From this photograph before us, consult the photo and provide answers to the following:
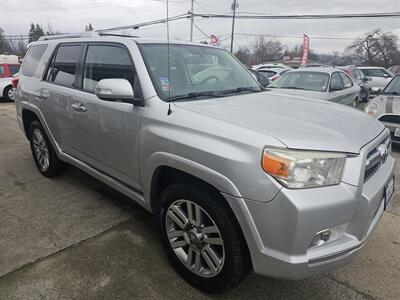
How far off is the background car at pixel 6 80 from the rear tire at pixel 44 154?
34.1ft

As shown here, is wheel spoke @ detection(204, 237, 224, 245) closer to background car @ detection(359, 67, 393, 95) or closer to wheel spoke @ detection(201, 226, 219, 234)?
wheel spoke @ detection(201, 226, 219, 234)

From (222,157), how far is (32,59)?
3668mm

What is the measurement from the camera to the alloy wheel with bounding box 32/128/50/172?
14.7 feet

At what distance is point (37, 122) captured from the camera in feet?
14.6

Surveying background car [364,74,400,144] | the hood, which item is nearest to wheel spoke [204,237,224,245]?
the hood

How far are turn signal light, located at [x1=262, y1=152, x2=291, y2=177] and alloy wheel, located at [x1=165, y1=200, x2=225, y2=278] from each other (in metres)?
0.56

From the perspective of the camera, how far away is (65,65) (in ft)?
12.4

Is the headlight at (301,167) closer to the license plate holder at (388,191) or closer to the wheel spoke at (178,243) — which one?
the license plate holder at (388,191)

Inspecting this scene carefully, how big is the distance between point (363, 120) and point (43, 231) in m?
3.00

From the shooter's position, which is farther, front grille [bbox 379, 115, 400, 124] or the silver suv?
front grille [bbox 379, 115, 400, 124]

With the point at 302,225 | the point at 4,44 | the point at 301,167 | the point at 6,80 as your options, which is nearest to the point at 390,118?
the point at 301,167

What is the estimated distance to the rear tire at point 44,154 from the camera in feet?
14.4

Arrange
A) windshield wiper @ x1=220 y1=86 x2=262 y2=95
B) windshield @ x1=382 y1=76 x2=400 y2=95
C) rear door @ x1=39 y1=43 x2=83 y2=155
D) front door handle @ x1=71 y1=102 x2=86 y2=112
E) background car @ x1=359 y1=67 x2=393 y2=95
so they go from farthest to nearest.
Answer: background car @ x1=359 y1=67 x2=393 y2=95, windshield @ x1=382 y1=76 x2=400 y2=95, rear door @ x1=39 y1=43 x2=83 y2=155, front door handle @ x1=71 y1=102 x2=86 y2=112, windshield wiper @ x1=220 y1=86 x2=262 y2=95

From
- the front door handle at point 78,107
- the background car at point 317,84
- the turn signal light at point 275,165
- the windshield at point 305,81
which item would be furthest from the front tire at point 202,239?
the windshield at point 305,81
